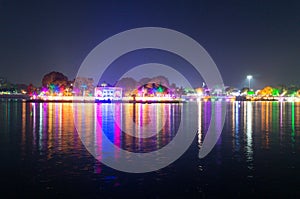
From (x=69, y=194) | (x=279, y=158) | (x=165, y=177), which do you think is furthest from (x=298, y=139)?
(x=69, y=194)

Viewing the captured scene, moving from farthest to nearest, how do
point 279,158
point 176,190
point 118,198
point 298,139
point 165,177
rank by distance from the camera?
point 298,139
point 279,158
point 165,177
point 176,190
point 118,198

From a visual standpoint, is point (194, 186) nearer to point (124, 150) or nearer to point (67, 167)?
point (67, 167)

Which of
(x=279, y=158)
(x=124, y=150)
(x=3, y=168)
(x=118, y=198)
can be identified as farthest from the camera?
(x=124, y=150)

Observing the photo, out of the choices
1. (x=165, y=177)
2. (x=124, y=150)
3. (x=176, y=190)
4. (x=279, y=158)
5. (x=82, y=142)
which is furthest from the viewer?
(x=82, y=142)

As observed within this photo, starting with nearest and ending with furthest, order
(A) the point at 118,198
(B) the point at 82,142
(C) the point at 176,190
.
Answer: (A) the point at 118,198 → (C) the point at 176,190 → (B) the point at 82,142

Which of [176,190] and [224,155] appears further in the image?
[224,155]

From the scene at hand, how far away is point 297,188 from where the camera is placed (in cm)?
1163

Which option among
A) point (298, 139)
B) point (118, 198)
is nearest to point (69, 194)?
point (118, 198)

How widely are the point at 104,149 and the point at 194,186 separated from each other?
7924mm

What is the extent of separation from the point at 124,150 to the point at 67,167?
4757 millimetres

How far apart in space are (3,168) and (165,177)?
6490mm

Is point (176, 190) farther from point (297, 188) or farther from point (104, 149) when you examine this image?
point (104, 149)

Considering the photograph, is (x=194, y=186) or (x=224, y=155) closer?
(x=194, y=186)

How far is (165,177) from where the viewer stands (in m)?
13.0
